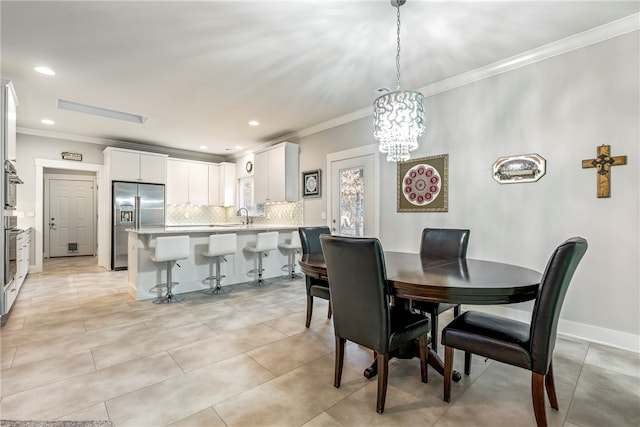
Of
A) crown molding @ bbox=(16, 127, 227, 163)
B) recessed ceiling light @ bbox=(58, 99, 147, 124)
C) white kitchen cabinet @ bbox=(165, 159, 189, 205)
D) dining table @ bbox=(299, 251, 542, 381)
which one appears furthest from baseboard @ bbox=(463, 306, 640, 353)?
crown molding @ bbox=(16, 127, 227, 163)

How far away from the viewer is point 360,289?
1745 mm

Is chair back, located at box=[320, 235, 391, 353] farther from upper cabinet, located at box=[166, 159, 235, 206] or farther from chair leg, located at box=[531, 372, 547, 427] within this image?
upper cabinet, located at box=[166, 159, 235, 206]

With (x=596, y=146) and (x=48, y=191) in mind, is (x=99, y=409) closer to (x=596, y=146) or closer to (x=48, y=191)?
(x=596, y=146)

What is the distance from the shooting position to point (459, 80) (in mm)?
3502

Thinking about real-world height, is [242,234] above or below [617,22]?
below

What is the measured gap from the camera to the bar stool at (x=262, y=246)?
4.58 meters

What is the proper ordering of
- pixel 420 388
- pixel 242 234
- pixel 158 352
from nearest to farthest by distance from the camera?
1. pixel 420 388
2. pixel 158 352
3. pixel 242 234

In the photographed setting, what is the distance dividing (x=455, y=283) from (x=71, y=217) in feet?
31.6

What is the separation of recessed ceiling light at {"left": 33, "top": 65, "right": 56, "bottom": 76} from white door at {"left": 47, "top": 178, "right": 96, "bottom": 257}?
5.78 m

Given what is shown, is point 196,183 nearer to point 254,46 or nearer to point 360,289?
point 254,46

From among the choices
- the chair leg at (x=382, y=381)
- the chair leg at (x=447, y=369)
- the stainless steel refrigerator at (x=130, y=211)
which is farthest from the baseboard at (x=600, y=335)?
the stainless steel refrigerator at (x=130, y=211)

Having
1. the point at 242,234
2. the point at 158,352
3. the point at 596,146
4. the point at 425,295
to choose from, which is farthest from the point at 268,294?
the point at 596,146

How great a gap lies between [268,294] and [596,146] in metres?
3.89

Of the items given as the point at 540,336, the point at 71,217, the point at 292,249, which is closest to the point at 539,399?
the point at 540,336
